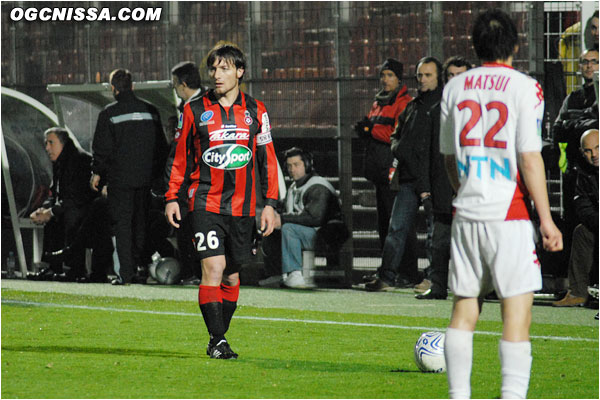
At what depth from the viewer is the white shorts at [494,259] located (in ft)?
18.7

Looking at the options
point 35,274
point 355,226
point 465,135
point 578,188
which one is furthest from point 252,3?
point 465,135

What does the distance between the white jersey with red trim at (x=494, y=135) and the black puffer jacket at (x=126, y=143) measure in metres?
8.44

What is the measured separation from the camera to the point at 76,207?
48.4 feet

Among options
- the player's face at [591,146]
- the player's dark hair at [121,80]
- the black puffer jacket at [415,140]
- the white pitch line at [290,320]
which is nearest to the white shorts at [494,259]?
the white pitch line at [290,320]

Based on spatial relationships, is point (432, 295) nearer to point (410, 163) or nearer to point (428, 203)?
point (428, 203)

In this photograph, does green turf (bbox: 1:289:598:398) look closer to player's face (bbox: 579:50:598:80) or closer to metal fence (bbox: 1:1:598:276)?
player's face (bbox: 579:50:598:80)

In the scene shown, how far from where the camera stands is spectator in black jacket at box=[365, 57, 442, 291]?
1229 centimetres

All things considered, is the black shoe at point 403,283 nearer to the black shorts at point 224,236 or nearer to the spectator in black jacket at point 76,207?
the spectator in black jacket at point 76,207

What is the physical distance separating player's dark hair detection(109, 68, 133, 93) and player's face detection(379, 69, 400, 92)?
294 centimetres

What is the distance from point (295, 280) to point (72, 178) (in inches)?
122

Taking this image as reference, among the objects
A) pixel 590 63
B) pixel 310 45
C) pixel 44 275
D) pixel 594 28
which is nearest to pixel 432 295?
pixel 590 63

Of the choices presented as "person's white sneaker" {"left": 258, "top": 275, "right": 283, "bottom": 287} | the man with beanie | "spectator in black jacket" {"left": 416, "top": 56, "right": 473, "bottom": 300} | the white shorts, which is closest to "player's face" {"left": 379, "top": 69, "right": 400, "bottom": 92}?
the man with beanie

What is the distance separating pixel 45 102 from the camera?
16875 millimetres

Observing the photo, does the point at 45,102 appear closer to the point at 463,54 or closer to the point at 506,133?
the point at 463,54
